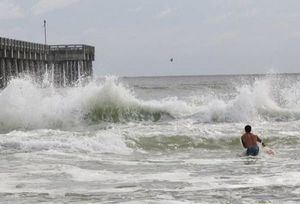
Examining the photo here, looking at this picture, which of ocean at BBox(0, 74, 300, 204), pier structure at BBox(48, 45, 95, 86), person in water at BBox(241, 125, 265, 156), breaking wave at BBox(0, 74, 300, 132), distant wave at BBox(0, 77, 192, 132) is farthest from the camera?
pier structure at BBox(48, 45, 95, 86)

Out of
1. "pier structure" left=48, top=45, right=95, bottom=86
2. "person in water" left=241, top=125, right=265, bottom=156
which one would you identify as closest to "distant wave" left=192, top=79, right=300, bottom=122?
"person in water" left=241, top=125, right=265, bottom=156

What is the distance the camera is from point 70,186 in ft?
31.8

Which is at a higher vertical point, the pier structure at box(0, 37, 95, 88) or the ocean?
the pier structure at box(0, 37, 95, 88)

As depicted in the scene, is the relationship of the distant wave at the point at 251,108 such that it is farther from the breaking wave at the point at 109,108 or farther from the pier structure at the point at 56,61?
the pier structure at the point at 56,61

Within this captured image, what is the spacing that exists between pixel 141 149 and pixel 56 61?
35.3 meters

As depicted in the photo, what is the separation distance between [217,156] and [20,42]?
29723 millimetres

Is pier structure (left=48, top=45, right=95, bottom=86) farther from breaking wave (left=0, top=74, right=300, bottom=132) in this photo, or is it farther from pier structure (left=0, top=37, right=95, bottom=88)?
breaking wave (left=0, top=74, right=300, bottom=132)

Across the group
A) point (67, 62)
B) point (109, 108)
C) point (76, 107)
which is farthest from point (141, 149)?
point (67, 62)

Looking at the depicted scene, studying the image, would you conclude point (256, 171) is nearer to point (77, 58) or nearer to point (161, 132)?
point (161, 132)

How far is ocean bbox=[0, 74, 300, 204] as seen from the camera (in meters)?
9.10

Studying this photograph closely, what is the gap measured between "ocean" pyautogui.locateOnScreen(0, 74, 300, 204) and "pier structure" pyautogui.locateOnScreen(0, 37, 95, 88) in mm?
18948

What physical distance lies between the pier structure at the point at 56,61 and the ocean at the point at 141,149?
62.2 feet

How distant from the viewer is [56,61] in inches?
1966

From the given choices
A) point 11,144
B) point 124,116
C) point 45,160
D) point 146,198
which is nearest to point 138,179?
point 146,198
